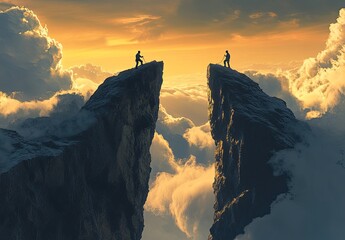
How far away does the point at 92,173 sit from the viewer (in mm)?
133125

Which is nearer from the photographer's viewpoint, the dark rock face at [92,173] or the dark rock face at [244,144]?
the dark rock face at [92,173]

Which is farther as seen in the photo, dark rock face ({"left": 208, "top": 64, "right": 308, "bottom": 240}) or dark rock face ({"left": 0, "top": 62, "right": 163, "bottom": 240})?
dark rock face ({"left": 208, "top": 64, "right": 308, "bottom": 240})

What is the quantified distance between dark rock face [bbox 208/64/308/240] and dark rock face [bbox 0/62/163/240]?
27.8 m

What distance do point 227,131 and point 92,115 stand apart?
192 ft

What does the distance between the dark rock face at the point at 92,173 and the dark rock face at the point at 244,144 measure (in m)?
27.8

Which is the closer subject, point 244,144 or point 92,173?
point 92,173

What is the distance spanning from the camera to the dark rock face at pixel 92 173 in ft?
358

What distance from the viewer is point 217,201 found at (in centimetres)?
18912

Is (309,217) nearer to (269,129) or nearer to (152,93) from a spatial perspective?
(269,129)

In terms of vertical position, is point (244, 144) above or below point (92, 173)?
above

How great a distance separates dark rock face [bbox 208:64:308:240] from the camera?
531 feet

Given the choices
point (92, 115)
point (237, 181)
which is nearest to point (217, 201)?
point (237, 181)

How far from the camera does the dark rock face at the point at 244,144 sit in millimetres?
161750

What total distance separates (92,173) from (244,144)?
56410mm
